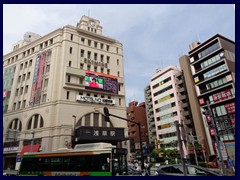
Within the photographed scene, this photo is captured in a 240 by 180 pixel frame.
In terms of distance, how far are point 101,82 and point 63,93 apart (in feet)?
25.1

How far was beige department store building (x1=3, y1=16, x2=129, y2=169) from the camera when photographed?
28250 millimetres

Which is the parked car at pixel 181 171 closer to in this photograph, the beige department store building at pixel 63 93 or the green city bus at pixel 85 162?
the green city bus at pixel 85 162

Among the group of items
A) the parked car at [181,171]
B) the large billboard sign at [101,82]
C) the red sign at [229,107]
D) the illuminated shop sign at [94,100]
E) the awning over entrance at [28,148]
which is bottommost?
the parked car at [181,171]

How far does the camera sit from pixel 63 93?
99.4 ft

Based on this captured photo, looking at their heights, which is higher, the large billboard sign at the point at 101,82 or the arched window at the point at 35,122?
the large billboard sign at the point at 101,82

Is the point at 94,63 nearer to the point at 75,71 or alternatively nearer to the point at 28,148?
the point at 75,71

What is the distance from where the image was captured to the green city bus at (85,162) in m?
13.5

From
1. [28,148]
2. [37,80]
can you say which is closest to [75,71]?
[37,80]

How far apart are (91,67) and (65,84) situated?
7234 mm

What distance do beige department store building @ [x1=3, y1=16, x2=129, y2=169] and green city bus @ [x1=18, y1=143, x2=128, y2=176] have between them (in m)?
9.76

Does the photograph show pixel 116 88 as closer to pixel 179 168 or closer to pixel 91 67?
pixel 91 67

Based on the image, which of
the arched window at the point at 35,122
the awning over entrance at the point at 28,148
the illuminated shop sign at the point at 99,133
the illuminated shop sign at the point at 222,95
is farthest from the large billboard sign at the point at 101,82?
the illuminated shop sign at the point at 222,95

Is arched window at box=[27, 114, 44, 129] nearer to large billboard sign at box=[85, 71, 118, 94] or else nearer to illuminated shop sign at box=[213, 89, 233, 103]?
large billboard sign at box=[85, 71, 118, 94]

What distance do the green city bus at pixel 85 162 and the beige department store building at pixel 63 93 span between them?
976cm
